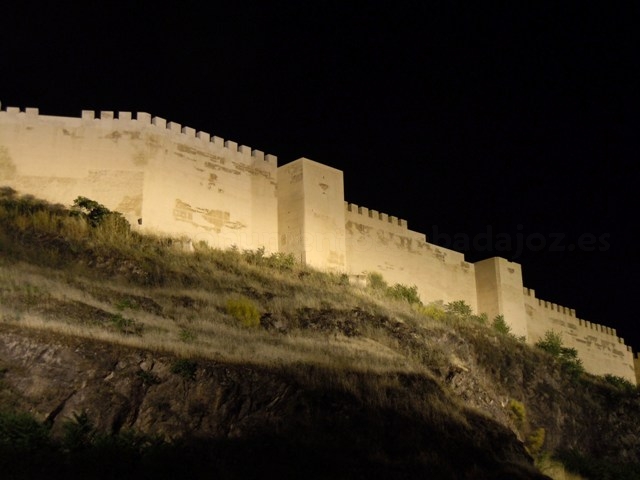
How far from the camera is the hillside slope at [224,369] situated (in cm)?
1262

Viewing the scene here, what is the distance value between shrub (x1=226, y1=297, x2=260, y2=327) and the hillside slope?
0.05 metres

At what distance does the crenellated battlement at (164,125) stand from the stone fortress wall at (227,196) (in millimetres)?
35

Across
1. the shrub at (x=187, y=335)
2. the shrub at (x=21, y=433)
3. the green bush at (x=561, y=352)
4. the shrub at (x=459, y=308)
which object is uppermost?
the shrub at (x=459, y=308)

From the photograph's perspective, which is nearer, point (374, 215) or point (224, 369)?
point (224, 369)

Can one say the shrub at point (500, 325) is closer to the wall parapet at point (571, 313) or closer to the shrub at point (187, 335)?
the wall parapet at point (571, 313)

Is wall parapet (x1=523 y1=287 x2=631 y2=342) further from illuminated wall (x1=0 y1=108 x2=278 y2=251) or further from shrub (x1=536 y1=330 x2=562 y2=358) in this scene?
illuminated wall (x1=0 y1=108 x2=278 y2=251)

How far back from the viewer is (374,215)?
33750 mm

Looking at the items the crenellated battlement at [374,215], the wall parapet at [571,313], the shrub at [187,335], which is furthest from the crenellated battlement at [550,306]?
the shrub at [187,335]

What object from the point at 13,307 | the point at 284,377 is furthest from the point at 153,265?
the point at 284,377

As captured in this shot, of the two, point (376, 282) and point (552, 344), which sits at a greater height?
point (376, 282)

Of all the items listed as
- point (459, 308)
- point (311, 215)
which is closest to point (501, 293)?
point (459, 308)

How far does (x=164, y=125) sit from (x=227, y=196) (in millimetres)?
2898

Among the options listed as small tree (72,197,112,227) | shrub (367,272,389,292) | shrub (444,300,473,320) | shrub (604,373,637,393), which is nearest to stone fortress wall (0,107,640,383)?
shrub (367,272,389,292)

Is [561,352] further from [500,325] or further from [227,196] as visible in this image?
[227,196]
